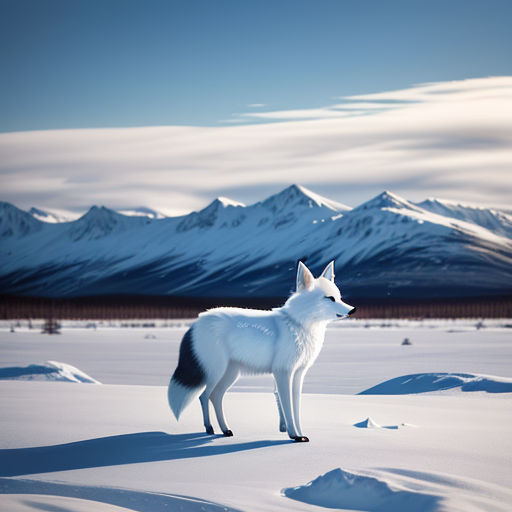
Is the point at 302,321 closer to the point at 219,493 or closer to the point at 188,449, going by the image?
the point at 188,449

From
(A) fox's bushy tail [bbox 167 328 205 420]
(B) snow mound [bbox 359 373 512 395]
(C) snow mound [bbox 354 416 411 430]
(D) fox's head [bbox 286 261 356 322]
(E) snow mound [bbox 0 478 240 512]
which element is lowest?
(B) snow mound [bbox 359 373 512 395]

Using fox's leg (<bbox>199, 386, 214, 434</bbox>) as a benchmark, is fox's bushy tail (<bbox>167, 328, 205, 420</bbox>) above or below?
above

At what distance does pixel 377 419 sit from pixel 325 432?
1.70 meters

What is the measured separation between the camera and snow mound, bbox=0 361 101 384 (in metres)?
16.2

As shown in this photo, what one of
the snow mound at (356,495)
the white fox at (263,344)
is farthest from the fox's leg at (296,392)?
the snow mound at (356,495)

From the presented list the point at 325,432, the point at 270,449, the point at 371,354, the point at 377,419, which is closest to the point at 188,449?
the point at 270,449

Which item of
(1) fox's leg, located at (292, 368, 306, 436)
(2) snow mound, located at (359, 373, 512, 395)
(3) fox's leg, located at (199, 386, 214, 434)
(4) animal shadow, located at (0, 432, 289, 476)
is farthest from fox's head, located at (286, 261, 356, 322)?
(2) snow mound, located at (359, 373, 512, 395)

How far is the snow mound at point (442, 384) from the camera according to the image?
15.3 m

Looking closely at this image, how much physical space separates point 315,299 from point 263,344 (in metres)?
0.76

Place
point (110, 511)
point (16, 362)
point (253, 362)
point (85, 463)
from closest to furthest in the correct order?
point (110, 511), point (85, 463), point (253, 362), point (16, 362)

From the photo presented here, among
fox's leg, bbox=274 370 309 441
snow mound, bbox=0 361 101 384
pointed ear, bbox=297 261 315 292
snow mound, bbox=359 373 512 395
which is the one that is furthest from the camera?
snow mound, bbox=0 361 101 384

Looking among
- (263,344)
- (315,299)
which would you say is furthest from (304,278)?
(263,344)

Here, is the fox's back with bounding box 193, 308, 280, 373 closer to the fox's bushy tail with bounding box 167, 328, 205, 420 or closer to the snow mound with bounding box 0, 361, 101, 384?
the fox's bushy tail with bounding box 167, 328, 205, 420

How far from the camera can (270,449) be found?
A: 832 cm
